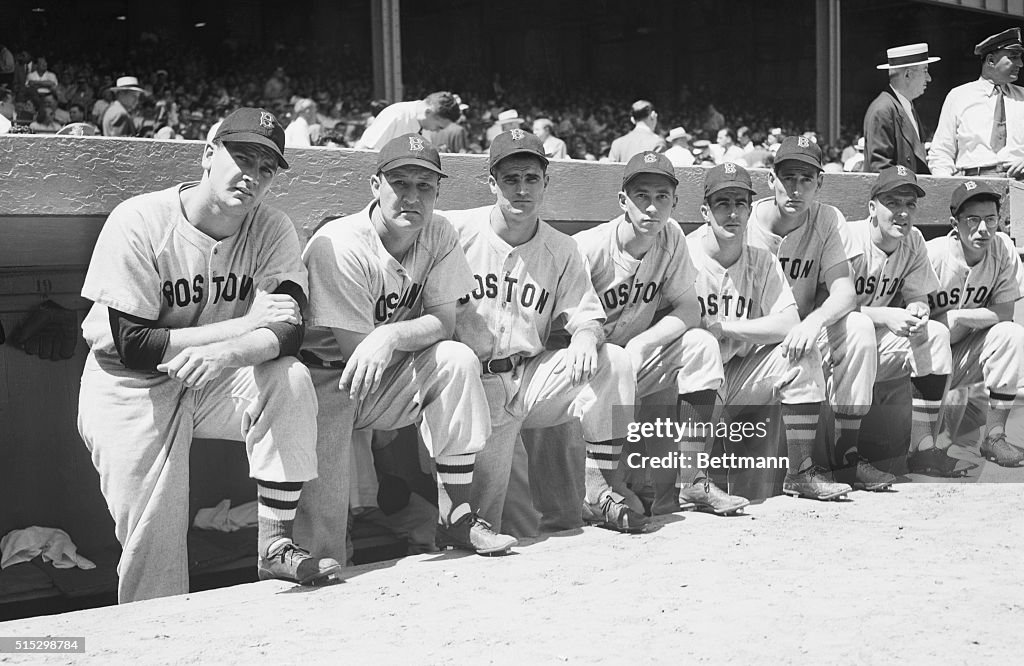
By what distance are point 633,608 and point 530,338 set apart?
139 cm

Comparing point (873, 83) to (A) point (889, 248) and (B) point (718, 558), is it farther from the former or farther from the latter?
(B) point (718, 558)

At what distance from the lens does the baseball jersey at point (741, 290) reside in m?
4.99

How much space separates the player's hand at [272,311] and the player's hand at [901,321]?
3.04 metres

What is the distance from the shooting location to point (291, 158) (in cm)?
463

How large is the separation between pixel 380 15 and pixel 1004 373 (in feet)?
31.4

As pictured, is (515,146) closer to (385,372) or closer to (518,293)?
(518,293)

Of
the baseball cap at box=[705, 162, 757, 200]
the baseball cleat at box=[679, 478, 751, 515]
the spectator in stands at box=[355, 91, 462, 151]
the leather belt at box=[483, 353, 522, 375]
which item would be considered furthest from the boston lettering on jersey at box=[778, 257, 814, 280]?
the spectator in stands at box=[355, 91, 462, 151]

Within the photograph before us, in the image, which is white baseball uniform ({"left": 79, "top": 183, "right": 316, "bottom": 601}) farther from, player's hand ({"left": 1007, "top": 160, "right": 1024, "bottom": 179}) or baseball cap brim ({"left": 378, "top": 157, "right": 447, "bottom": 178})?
player's hand ({"left": 1007, "top": 160, "right": 1024, "bottom": 179})

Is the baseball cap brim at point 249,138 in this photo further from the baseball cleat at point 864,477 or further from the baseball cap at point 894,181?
the baseball cap at point 894,181

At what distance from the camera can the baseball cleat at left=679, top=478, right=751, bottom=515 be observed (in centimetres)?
450

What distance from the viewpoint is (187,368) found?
3.39 m

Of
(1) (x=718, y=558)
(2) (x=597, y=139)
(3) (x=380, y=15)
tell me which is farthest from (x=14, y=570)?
(2) (x=597, y=139)

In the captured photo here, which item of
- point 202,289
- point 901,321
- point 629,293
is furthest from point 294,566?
point 901,321
